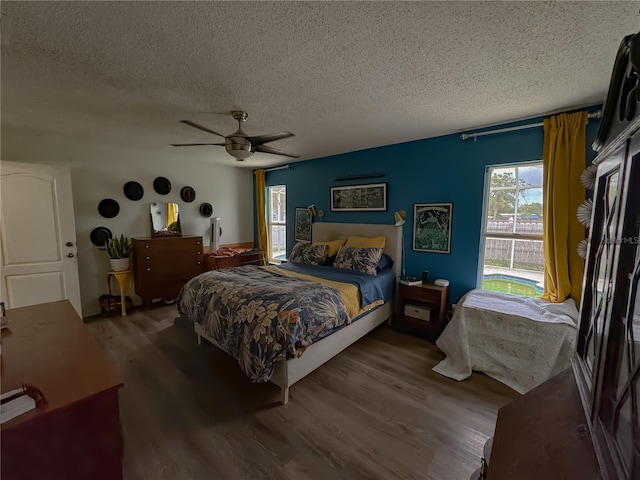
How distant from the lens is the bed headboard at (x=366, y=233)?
3.53 metres

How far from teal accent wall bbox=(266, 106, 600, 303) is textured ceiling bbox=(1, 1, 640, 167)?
0.34m

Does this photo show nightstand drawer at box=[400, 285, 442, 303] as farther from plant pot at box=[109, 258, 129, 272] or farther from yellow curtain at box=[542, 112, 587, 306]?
plant pot at box=[109, 258, 129, 272]

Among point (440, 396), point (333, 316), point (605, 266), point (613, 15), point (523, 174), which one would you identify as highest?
point (613, 15)

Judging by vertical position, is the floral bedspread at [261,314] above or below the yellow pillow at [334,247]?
below

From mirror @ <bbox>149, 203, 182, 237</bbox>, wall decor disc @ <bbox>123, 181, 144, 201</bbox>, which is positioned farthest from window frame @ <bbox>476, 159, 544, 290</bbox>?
wall decor disc @ <bbox>123, 181, 144, 201</bbox>

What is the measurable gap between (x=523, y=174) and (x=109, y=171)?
5.14 metres

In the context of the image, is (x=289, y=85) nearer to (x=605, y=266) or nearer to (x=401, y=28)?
(x=401, y=28)

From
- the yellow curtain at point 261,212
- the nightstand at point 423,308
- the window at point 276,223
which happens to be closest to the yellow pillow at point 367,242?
the nightstand at point 423,308

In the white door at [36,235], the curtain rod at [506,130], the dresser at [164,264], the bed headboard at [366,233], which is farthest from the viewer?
the dresser at [164,264]

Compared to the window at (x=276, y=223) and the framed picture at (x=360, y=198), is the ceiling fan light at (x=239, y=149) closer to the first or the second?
the framed picture at (x=360, y=198)

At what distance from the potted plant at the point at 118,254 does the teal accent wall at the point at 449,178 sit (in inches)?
123

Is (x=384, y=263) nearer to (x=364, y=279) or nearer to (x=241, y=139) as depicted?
(x=364, y=279)

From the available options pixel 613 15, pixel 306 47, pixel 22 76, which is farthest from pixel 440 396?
pixel 22 76

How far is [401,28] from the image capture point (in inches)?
52.1
